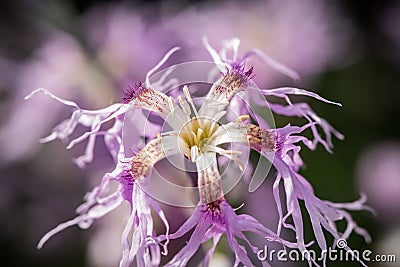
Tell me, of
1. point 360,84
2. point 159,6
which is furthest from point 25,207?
point 360,84

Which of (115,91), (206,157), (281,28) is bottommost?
(206,157)

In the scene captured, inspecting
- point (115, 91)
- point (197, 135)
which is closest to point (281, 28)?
point (115, 91)

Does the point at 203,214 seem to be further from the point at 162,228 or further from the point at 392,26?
the point at 392,26

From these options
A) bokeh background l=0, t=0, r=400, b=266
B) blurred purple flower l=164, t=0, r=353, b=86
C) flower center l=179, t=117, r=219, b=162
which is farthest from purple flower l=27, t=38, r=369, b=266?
blurred purple flower l=164, t=0, r=353, b=86

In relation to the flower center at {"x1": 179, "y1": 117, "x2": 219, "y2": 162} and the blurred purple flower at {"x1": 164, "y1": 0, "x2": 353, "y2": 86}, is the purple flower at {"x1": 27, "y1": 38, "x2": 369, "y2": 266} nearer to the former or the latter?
the flower center at {"x1": 179, "y1": 117, "x2": 219, "y2": 162}

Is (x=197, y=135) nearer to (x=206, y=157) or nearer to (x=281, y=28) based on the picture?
(x=206, y=157)

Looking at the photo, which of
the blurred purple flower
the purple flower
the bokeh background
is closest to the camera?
the purple flower

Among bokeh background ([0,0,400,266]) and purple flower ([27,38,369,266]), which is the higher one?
bokeh background ([0,0,400,266])

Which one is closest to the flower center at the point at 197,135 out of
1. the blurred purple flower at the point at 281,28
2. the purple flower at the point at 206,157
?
the purple flower at the point at 206,157
